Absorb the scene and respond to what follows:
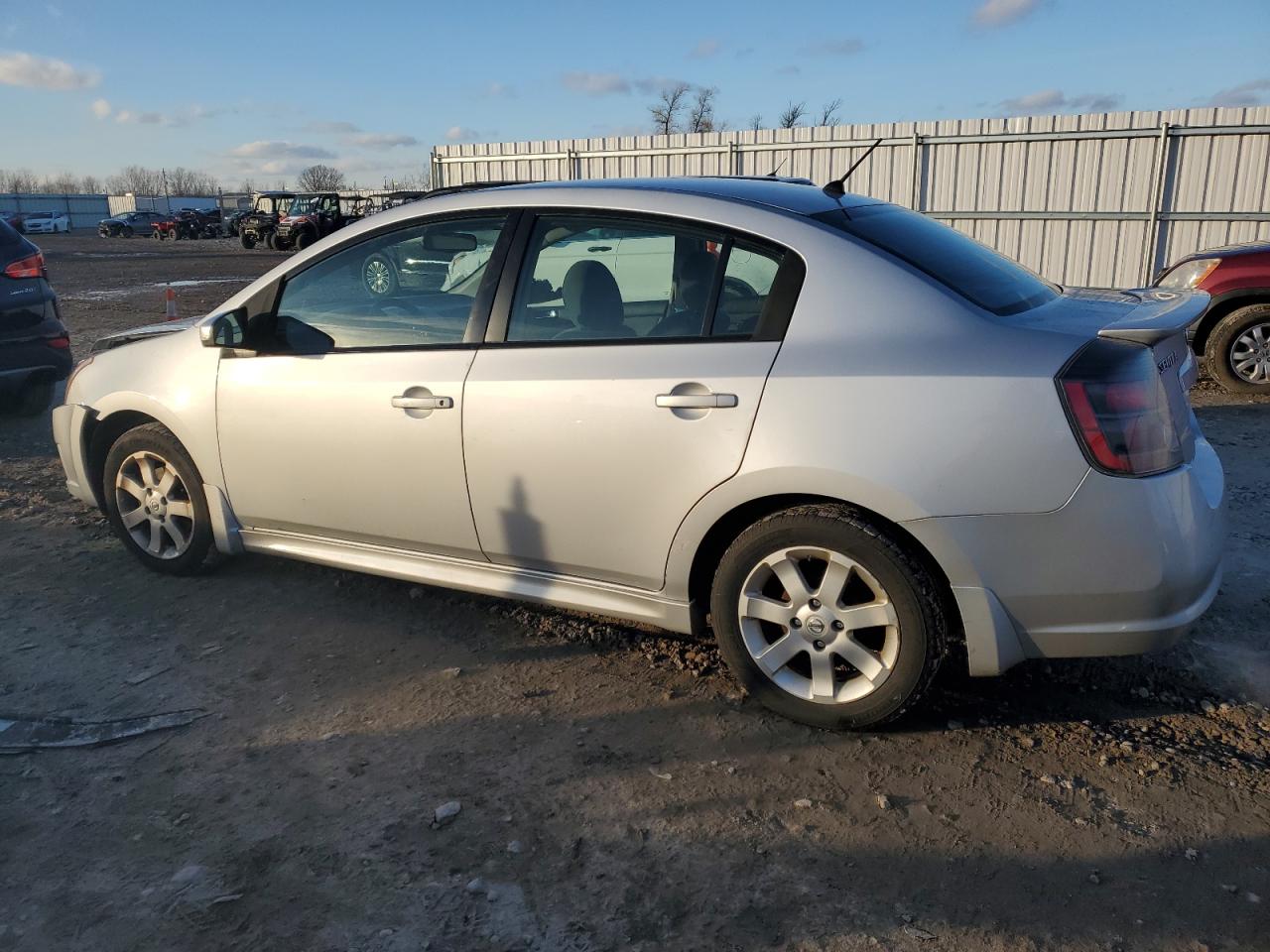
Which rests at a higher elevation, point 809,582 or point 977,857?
point 809,582

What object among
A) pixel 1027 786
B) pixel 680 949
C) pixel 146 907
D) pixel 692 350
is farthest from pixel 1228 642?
pixel 146 907

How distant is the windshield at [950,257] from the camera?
3.04 metres

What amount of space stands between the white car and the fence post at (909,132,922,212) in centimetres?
5717

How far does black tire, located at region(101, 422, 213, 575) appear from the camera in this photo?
4.24 meters

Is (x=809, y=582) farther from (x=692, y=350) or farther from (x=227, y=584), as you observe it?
(x=227, y=584)

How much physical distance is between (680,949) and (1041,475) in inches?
60.0

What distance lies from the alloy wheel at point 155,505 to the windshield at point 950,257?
3.02m

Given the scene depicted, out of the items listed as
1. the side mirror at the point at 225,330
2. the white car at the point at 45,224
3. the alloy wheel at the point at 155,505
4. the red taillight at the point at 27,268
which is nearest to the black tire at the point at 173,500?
the alloy wheel at the point at 155,505

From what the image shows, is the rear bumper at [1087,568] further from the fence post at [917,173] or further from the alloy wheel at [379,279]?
the fence post at [917,173]

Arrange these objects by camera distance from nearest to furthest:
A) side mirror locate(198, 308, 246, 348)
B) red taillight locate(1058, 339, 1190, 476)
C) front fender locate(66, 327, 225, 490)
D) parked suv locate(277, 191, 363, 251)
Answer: red taillight locate(1058, 339, 1190, 476), side mirror locate(198, 308, 246, 348), front fender locate(66, 327, 225, 490), parked suv locate(277, 191, 363, 251)

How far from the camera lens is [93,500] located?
4.67 metres

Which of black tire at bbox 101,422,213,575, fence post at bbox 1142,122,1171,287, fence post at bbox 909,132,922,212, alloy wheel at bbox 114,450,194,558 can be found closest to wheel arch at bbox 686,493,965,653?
black tire at bbox 101,422,213,575

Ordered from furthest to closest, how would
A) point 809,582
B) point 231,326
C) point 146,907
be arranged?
point 231,326
point 809,582
point 146,907

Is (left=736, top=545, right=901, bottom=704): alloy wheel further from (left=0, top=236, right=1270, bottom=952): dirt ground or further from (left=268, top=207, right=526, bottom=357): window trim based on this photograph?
(left=268, top=207, right=526, bottom=357): window trim
